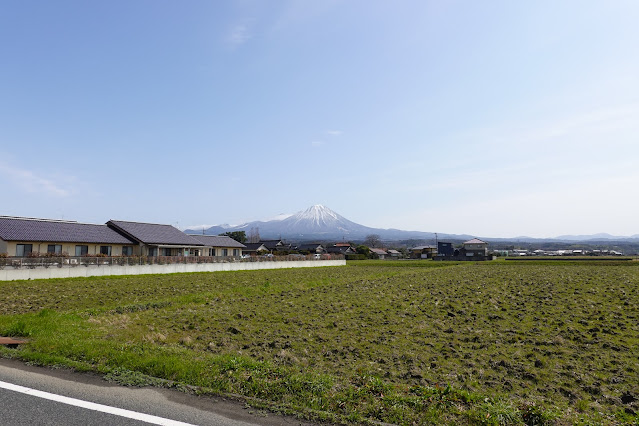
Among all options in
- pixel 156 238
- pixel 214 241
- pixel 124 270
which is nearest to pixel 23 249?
pixel 124 270

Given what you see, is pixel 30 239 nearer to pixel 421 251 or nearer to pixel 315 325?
pixel 315 325

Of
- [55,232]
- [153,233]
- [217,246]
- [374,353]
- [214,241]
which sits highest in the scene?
[153,233]

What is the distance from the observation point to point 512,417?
4.41 meters

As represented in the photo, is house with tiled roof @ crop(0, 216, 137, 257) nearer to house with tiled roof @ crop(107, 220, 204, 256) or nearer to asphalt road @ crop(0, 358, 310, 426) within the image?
house with tiled roof @ crop(107, 220, 204, 256)

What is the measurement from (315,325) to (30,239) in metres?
33.2

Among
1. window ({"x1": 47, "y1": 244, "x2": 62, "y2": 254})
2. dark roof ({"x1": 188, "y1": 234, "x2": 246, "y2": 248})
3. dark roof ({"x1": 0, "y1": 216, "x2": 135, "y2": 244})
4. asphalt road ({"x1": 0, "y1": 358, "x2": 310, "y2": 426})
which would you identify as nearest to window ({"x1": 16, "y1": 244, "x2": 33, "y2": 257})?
dark roof ({"x1": 0, "y1": 216, "x2": 135, "y2": 244})

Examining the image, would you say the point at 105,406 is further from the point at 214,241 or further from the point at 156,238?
the point at 214,241

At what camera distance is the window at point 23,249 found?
32.6m

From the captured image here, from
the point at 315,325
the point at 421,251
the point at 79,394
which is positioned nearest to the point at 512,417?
the point at 79,394

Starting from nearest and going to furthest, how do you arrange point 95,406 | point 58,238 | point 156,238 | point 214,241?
point 95,406 → point 58,238 → point 156,238 → point 214,241

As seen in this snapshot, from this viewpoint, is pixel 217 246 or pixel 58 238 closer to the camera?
pixel 58 238

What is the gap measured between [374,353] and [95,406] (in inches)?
194

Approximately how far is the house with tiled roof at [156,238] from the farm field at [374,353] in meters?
29.2

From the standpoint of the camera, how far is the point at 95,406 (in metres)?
4.60
